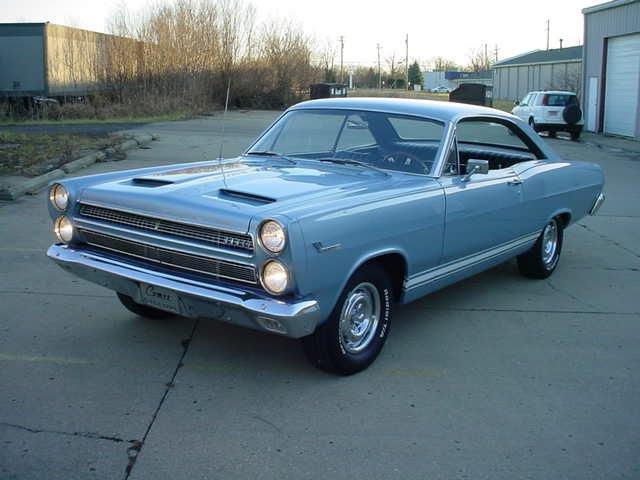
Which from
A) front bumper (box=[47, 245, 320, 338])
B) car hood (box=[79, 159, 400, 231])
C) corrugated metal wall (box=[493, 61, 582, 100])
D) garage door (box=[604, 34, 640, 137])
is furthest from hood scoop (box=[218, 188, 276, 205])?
corrugated metal wall (box=[493, 61, 582, 100])

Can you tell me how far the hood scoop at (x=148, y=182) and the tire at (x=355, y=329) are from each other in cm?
130

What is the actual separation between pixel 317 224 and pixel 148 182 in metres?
1.32

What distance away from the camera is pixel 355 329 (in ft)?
14.8

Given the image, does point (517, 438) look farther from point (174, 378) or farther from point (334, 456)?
point (174, 378)

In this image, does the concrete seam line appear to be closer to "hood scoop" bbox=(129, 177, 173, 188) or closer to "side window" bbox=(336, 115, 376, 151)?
"hood scoop" bbox=(129, 177, 173, 188)

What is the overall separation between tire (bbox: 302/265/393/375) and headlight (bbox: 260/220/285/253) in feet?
2.04

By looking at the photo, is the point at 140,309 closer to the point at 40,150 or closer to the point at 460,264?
the point at 460,264

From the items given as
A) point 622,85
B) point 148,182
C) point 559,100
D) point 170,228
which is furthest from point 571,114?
point 170,228

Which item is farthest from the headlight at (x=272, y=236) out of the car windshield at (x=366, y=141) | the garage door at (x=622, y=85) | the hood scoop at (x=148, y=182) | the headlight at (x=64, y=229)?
the garage door at (x=622, y=85)

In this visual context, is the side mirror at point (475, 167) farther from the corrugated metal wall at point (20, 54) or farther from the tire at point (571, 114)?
the corrugated metal wall at point (20, 54)

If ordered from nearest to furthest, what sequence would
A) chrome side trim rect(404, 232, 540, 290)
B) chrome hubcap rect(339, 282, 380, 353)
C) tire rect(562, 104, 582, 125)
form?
chrome hubcap rect(339, 282, 380, 353)
chrome side trim rect(404, 232, 540, 290)
tire rect(562, 104, 582, 125)

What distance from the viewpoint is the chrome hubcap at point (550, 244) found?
6.74 m

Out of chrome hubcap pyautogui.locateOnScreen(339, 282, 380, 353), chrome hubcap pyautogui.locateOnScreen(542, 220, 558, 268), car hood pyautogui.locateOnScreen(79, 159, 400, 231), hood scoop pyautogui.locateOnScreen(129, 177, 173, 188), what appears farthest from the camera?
chrome hubcap pyautogui.locateOnScreen(542, 220, 558, 268)

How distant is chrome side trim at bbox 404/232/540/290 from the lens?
4824 millimetres
